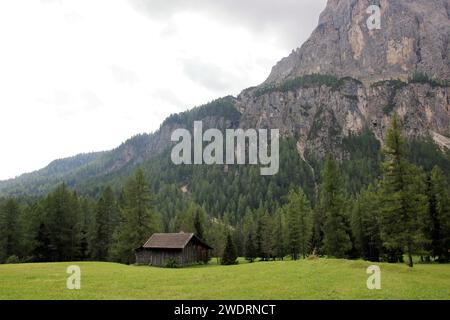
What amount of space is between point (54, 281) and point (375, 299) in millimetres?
23926

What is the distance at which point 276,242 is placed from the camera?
83625 mm

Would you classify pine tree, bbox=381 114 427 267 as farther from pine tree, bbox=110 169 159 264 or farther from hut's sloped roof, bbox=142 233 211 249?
pine tree, bbox=110 169 159 264

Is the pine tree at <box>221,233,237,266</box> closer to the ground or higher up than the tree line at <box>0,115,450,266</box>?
closer to the ground

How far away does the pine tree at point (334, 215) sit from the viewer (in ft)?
167

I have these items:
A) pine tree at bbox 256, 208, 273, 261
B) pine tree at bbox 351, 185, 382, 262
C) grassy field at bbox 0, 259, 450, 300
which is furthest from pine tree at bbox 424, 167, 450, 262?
pine tree at bbox 256, 208, 273, 261

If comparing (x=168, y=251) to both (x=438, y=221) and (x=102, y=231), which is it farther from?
(x=438, y=221)

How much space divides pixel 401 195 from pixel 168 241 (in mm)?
37358

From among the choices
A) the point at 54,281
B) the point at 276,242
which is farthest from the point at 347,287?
the point at 276,242

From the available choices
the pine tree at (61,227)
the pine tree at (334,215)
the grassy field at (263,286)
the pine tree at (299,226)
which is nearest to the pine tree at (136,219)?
the pine tree at (61,227)

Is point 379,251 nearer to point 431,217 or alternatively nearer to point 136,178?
point 431,217

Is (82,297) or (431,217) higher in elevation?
(431,217)

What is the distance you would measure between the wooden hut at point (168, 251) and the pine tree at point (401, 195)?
32.2 m

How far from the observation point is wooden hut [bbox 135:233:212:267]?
2285 inches

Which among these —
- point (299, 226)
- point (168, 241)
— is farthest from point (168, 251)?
point (299, 226)
